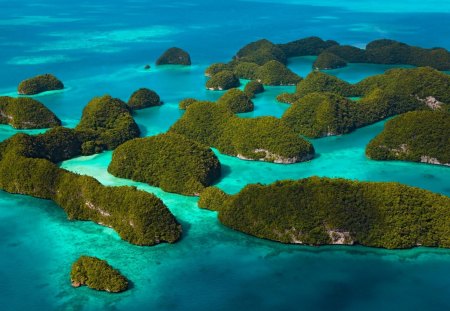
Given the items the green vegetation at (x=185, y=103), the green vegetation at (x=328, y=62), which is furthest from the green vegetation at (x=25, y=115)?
the green vegetation at (x=328, y=62)

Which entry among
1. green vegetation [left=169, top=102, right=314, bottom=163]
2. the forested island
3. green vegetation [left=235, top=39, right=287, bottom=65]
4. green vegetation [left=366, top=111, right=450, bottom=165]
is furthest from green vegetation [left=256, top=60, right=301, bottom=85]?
green vegetation [left=366, top=111, right=450, bottom=165]

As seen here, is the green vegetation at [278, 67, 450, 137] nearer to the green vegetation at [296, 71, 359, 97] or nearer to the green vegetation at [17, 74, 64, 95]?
the green vegetation at [296, 71, 359, 97]

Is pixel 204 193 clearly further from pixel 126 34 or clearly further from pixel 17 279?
pixel 126 34

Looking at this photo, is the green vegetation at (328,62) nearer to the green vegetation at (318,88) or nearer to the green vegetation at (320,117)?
the green vegetation at (318,88)

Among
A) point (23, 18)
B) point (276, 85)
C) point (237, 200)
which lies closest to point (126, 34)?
point (23, 18)

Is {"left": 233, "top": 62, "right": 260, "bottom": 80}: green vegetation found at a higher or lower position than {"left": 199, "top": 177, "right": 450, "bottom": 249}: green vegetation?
higher

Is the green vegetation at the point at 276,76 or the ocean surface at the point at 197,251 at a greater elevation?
the green vegetation at the point at 276,76

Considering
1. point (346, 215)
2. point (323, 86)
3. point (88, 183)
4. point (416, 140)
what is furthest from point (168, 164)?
point (323, 86)
